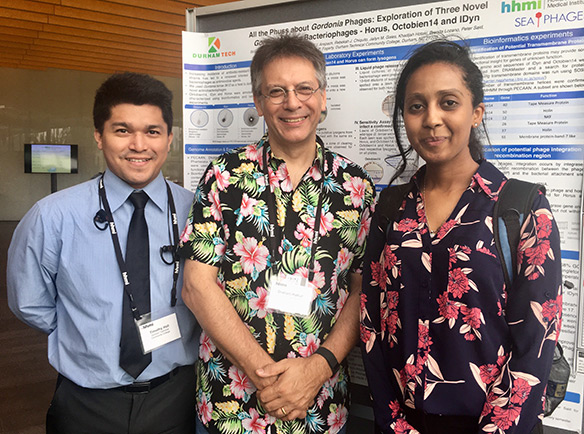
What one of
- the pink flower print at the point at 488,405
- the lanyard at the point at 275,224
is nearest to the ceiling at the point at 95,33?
the lanyard at the point at 275,224

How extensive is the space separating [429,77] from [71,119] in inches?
517

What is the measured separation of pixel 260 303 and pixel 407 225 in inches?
22.1

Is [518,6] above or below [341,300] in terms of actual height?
above

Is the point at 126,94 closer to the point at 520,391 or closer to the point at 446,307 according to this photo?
the point at 446,307

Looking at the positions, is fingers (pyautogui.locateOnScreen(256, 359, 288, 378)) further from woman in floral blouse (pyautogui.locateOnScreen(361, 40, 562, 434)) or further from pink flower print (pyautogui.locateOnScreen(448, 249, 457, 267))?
pink flower print (pyautogui.locateOnScreen(448, 249, 457, 267))

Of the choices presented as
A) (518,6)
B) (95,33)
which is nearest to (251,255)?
(518,6)

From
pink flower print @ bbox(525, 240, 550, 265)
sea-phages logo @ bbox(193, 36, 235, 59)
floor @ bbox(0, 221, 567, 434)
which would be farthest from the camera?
floor @ bbox(0, 221, 567, 434)

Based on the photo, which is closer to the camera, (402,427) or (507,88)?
(402,427)

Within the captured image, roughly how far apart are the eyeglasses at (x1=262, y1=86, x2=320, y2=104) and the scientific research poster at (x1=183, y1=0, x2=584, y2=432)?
518mm

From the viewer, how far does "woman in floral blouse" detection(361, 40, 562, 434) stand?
1.11m

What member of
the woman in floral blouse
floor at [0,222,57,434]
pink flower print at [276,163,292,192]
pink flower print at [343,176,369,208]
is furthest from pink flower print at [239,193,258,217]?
floor at [0,222,57,434]

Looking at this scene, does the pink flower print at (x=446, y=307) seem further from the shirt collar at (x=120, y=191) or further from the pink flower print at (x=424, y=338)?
the shirt collar at (x=120, y=191)

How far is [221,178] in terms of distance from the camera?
5.32 ft

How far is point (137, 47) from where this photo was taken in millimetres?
8914
